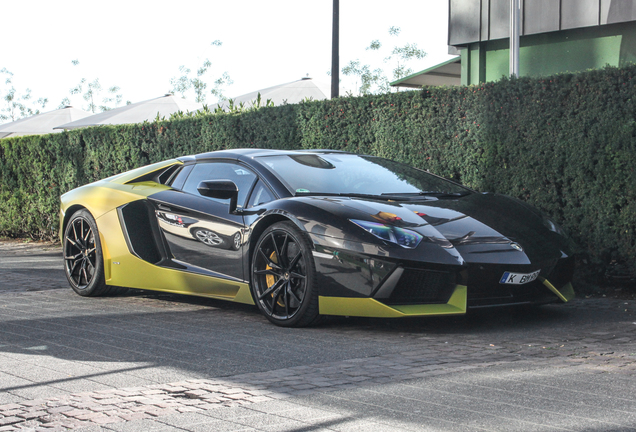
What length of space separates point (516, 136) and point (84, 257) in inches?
168

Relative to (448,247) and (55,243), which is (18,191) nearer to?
(55,243)

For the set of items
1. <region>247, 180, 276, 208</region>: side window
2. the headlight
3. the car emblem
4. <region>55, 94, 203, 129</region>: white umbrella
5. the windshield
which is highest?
<region>55, 94, 203, 129</region>: white umbrella

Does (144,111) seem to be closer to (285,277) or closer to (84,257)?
(84,257)

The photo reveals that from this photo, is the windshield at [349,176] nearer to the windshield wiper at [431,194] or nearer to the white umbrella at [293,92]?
the windshield wiper at [431,194]

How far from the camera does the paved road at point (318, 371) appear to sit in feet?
10.6

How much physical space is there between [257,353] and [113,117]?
1750cm

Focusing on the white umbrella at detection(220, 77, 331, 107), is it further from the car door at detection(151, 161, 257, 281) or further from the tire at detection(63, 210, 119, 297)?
the car door at detection(151, 161, 257, 281)

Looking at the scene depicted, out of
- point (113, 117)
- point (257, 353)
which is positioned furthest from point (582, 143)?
point (113, 117)

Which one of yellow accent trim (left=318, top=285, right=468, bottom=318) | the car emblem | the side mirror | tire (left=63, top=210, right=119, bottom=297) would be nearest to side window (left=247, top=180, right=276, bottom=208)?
the side mirror

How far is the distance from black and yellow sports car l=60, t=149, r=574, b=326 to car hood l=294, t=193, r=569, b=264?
0.03ft

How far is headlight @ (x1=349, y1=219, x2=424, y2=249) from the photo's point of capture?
4930 mm

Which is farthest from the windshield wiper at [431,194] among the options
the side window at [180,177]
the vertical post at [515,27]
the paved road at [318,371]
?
the vertical post at [515,27]

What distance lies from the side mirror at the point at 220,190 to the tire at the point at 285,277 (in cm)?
50

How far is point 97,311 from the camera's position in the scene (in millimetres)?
6391
